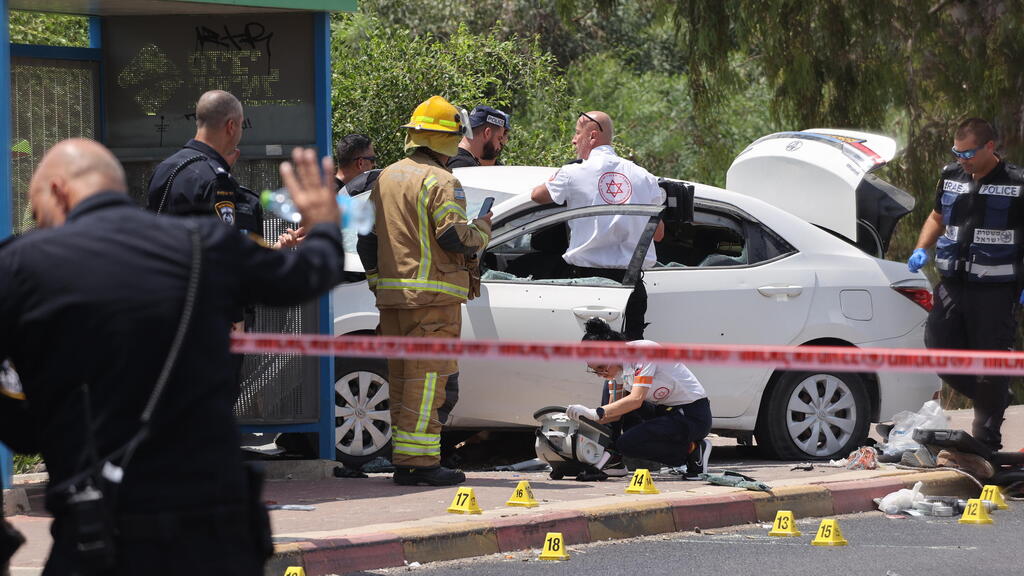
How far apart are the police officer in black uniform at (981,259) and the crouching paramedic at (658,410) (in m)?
1.56

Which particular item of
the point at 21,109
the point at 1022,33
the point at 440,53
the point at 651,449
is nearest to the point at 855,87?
the point at 1022,33

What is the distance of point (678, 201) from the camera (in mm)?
9062

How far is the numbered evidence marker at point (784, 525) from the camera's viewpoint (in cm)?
752

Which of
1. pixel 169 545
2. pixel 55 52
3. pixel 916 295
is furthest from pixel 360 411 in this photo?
pixel 169 545

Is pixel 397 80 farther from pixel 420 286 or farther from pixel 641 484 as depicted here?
pixel 641 484

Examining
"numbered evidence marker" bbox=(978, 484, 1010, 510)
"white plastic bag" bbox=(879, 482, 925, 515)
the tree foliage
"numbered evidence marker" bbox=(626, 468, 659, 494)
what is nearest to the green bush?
the tree foliage

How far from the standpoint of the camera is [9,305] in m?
3.29

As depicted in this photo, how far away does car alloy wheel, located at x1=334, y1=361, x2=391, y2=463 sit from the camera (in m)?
9.06

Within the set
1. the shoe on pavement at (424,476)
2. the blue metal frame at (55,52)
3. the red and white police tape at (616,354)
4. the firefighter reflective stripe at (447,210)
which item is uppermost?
the blue metal frame at (55,52)

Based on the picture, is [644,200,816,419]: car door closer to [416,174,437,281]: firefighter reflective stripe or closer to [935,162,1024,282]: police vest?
[935,162,1024,282]: police vest

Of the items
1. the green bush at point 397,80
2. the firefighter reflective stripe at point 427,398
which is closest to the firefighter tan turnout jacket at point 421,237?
the firefighter reflective stripe at point 427,398

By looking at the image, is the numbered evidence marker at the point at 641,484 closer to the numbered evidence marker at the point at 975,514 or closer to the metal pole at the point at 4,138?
the numbered evidence marker at the point at 975,514

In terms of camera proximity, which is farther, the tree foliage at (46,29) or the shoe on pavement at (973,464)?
the tree foliage at (46,29)

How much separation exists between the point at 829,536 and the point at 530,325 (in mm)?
2368
